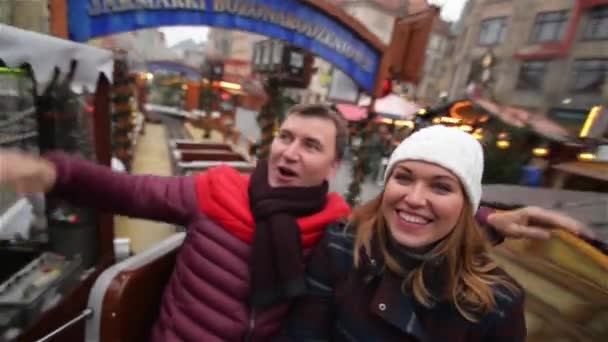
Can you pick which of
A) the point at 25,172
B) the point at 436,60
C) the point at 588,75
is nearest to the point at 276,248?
the point at 25,172

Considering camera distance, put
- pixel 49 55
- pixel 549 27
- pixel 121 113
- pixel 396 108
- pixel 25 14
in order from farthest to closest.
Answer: pixel 549 27 → pixel 396 108 → pixel 121 113 → pixel 25 14 → pixel 49 55

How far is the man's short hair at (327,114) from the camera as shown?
1.71 metres

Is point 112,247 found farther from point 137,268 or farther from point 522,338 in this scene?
point 522,338

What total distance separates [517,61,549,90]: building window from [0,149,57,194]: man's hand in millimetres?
26420

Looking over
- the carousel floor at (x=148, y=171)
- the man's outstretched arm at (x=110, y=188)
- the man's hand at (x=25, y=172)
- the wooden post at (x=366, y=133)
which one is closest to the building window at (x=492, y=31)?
the carousel floor at (x=148, y=171)

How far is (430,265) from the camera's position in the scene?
139 centimetres

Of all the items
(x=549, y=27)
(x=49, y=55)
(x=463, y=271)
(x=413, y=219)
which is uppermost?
(x=549, y=27)

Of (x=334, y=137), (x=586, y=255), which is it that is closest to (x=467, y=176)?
(x=334, y=137)

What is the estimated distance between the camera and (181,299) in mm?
1691

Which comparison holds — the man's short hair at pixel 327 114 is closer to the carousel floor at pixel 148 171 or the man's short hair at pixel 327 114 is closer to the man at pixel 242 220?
the man at pixel 242 220

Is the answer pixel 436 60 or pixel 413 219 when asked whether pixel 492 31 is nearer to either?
pixel 436 60

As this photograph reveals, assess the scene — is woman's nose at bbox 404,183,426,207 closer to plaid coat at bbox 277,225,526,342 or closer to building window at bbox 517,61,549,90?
plaid coat at bbox 277,225,526,342

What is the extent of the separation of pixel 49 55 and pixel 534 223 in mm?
2818

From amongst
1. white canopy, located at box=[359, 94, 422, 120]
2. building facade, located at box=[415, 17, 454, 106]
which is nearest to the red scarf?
white canopy, located at box=[359, 94, 422, 120]
